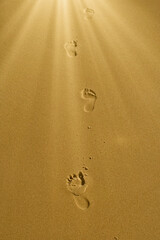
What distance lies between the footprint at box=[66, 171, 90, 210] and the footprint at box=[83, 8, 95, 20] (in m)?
1.18

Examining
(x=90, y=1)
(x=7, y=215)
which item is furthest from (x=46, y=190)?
(x=90, y=1)

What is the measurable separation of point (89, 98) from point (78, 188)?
56 cm

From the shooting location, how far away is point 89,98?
1.68 meters

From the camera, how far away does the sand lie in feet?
4.50

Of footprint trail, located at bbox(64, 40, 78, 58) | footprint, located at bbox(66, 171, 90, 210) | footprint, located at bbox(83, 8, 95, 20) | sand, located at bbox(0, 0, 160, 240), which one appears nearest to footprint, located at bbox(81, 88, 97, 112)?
sand, located at bbox(0, 0, 160, 240)

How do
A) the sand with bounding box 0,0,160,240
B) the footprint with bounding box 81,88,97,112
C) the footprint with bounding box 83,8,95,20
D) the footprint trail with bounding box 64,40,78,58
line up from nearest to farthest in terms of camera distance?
1. the sand with bounding box 0,0,160,240
2. the footprint with bounding box 81,88,97,112
3. the footprint trail with bounding box 64,40,78,58
4. the footprint with bounding box 83,8,95,20

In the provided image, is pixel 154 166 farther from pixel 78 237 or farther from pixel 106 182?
pixel 78 237

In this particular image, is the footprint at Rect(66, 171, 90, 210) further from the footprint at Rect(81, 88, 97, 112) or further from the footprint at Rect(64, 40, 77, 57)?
the footprint at Rect(64, 40, 77, 57)

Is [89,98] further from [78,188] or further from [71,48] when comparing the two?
[78,188]

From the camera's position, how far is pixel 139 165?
1.51 metres

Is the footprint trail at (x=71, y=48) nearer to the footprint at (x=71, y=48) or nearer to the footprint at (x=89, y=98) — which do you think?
the footprint at (x=71, y=48)

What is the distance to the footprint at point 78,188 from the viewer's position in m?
1.39

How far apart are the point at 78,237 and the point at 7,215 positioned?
368 millimetres

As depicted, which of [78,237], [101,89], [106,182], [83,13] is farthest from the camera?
[83,13]
